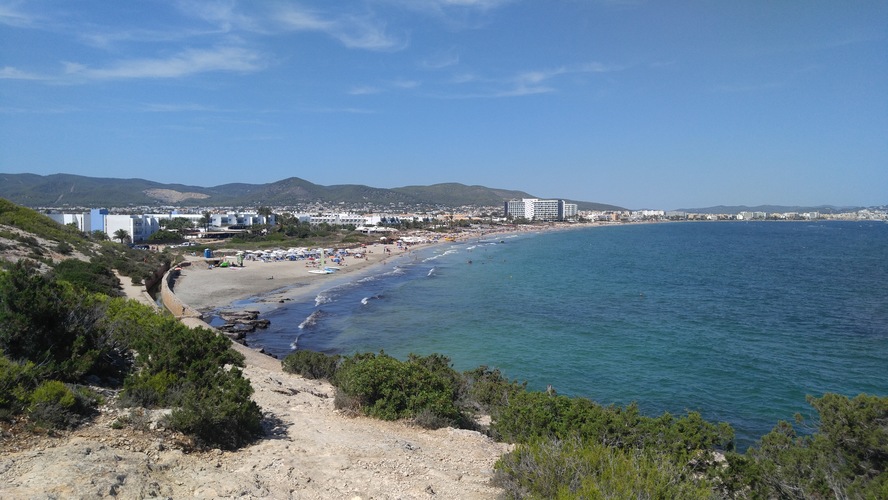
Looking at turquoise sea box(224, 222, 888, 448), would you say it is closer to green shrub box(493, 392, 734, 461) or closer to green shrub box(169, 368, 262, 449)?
green shrub box(493, 392, 734, 461)

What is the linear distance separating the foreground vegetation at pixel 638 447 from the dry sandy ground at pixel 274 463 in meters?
0.54

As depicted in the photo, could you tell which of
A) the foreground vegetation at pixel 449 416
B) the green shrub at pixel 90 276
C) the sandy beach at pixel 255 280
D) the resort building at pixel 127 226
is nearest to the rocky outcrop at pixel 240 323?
the sandy beach at pixel 255 280

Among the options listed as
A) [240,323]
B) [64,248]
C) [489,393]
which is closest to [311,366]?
[489,393]

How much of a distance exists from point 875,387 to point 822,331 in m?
8.81

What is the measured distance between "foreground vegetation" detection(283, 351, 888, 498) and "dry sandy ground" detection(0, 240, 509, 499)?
0.54 meters

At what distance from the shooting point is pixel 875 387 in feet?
54.9

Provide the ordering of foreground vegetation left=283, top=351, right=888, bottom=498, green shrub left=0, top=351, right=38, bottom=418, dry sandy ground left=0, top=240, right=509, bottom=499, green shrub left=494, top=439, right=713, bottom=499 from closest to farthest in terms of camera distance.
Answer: green shrub left=494, top=439, right=713, bottom=499 → dry sandy ground left=0, top=240, right=509, bottom=499 → foreground vegetation left=283, top=351, right=888, bottom=498 → green shrub left=0, top=351, right=38, bottom=418

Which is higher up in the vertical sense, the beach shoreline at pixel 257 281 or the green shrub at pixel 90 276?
the green shrub at pixel 90 276

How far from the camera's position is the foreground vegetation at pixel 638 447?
18.0 ft

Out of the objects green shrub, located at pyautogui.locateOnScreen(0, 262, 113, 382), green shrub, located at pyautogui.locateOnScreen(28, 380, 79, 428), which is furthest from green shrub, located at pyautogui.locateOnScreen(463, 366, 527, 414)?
green shrub, located at pyautogui.locateOnScreen(0, 262, 113, 382)

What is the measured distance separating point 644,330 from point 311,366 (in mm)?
16450

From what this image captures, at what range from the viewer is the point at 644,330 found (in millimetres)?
25312

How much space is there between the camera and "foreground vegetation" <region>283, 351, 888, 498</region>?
5.48 m

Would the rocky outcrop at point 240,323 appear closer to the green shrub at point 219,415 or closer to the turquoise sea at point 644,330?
the turquoise sea at point 644,330
